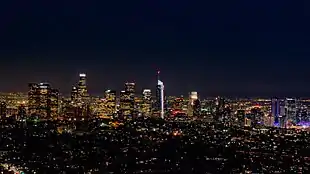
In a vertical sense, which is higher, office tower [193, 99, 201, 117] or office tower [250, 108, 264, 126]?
office tower [193, 99, 201, 117]

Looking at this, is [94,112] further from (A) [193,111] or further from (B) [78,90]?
(A) [193,111]

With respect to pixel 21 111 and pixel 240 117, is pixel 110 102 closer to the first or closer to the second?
pixel 21 111

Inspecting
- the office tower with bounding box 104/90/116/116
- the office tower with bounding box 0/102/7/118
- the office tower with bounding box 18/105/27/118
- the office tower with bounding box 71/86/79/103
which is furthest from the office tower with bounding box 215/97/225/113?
the office tower with bounding box 0/102/7/118

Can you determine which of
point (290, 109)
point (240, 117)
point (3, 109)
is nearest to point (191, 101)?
point (240, 117)

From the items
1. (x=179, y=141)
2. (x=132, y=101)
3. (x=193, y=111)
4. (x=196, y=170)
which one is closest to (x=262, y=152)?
(x=179, y=141)

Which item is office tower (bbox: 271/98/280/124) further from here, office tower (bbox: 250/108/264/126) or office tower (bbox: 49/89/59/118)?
office tower (bbox: 49/89/59/118)

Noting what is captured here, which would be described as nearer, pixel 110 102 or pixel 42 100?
pixel 42 100

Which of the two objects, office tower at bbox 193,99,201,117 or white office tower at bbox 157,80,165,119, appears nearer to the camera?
office tower at bbox 193,99,201,117

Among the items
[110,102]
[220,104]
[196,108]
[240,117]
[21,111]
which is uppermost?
[110,102]
